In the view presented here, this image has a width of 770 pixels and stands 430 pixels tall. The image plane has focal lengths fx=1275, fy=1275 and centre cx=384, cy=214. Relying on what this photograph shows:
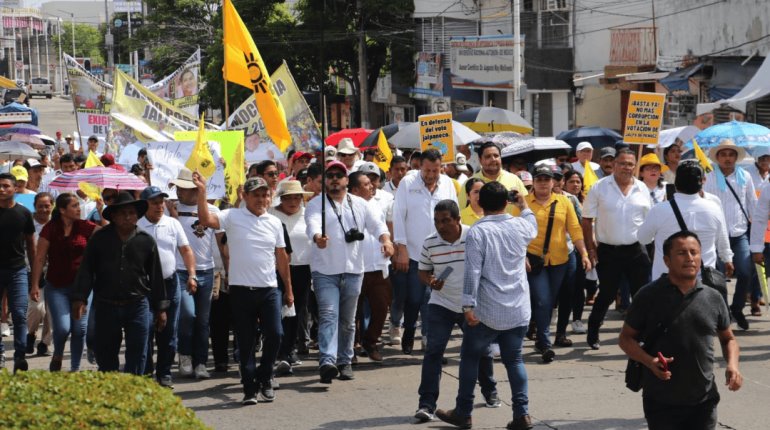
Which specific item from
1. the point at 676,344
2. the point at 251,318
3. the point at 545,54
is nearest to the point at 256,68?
the point at 251,318

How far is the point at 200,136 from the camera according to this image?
12211mm

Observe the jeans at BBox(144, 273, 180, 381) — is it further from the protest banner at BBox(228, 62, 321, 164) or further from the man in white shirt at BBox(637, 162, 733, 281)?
the protest banner at BBox(228, 62, 321, 164)

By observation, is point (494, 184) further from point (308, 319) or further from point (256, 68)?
point (256, 68)

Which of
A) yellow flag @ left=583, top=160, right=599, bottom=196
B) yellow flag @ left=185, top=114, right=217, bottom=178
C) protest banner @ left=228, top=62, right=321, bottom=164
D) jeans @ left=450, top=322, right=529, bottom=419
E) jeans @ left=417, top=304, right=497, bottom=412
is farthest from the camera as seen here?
protest banner @ left=228, top=62, right=321, bottom=164

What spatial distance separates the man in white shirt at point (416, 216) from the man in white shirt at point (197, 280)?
1.64 metres

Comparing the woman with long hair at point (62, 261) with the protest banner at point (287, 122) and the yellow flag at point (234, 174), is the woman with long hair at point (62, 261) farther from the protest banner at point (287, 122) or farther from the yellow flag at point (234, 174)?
the protest banner at point (287, 122)

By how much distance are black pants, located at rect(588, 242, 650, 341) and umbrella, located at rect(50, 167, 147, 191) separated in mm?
4134

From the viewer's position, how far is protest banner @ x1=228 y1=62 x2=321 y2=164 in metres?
16.8

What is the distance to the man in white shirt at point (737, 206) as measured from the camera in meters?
12.1

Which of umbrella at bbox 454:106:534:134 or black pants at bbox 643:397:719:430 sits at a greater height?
umbrella at bbox 454:106:534:134

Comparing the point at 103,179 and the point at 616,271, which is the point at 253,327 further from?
the point at 616,271

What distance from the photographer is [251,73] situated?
14.7 m

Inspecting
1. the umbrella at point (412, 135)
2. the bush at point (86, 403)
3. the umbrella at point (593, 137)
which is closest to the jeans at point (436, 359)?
the bush at point (86, 403)

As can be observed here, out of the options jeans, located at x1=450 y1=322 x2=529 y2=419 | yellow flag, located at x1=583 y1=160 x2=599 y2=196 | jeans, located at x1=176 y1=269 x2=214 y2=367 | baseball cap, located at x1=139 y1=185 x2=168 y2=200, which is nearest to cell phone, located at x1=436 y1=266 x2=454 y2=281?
jeans, located at x1=450 y1=322 x2=529 y2=419
